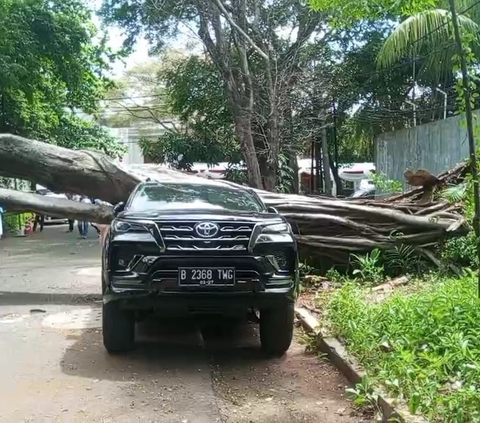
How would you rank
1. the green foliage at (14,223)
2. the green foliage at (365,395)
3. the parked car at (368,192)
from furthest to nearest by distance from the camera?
the green foliage at (14,223)
the parked car at (368,192)
the green foliage at (365,395)

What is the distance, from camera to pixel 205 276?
18.5 feet

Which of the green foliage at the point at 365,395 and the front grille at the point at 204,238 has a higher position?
the front grille at the point at 204,238

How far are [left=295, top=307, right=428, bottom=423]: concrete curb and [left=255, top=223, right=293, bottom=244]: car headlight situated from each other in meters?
1.09

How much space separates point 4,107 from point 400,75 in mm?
12986

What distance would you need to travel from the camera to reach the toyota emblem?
5742 millimetres

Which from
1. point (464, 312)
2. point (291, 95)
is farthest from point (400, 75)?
point (464, 312)

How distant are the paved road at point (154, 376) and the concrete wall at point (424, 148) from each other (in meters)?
7.18

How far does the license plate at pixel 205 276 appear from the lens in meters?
5.61

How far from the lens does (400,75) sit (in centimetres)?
2212

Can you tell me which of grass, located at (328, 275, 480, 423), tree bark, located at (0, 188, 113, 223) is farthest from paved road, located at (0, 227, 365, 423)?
tree bark, located at (0, 188, 113, 223)

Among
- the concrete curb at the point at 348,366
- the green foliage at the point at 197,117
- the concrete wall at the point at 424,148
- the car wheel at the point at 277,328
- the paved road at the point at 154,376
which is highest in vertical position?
the green foliage at the point at 197,117

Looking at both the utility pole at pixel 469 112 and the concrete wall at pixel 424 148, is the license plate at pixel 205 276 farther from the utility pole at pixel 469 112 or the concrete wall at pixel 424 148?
the concrete wall at pixel 424 148

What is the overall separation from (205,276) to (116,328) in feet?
3.35

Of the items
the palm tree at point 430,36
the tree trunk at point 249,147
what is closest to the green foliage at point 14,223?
the tree trunk at point 249,147
